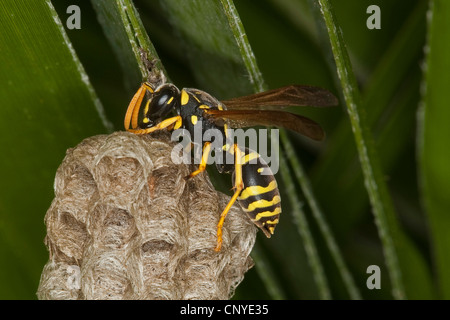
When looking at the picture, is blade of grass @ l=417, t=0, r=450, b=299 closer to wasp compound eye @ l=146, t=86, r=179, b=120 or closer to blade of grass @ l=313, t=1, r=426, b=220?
blade of grass @ l=313, t=1, r=426, b=220

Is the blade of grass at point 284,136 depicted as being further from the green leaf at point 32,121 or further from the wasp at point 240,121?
the green leaf at point 32,121

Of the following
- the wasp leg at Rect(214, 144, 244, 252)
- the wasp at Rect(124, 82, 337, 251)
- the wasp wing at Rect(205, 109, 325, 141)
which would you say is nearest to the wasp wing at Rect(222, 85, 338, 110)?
the wasp at Rect(124, 82, 337, 251)

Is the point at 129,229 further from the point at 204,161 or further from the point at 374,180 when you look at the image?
the point at 374,180

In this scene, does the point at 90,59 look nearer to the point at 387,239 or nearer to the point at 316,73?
the point at 316,73

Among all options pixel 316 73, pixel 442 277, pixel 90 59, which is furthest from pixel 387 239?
pixel 90 59

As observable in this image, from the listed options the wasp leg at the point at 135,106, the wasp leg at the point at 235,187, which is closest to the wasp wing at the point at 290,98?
the wasp leg at the point at 235,187

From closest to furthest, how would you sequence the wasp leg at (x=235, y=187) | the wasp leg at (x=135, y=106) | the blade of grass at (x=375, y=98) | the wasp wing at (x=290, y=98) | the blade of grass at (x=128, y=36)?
the blade of grass at (x=128, y=36), the wasp leg at (x=235, y=187), the wasp leg at (x=135, y=106), the wasp wing at (x=290, y=98), the blade of grass at (x=375, y=98)
